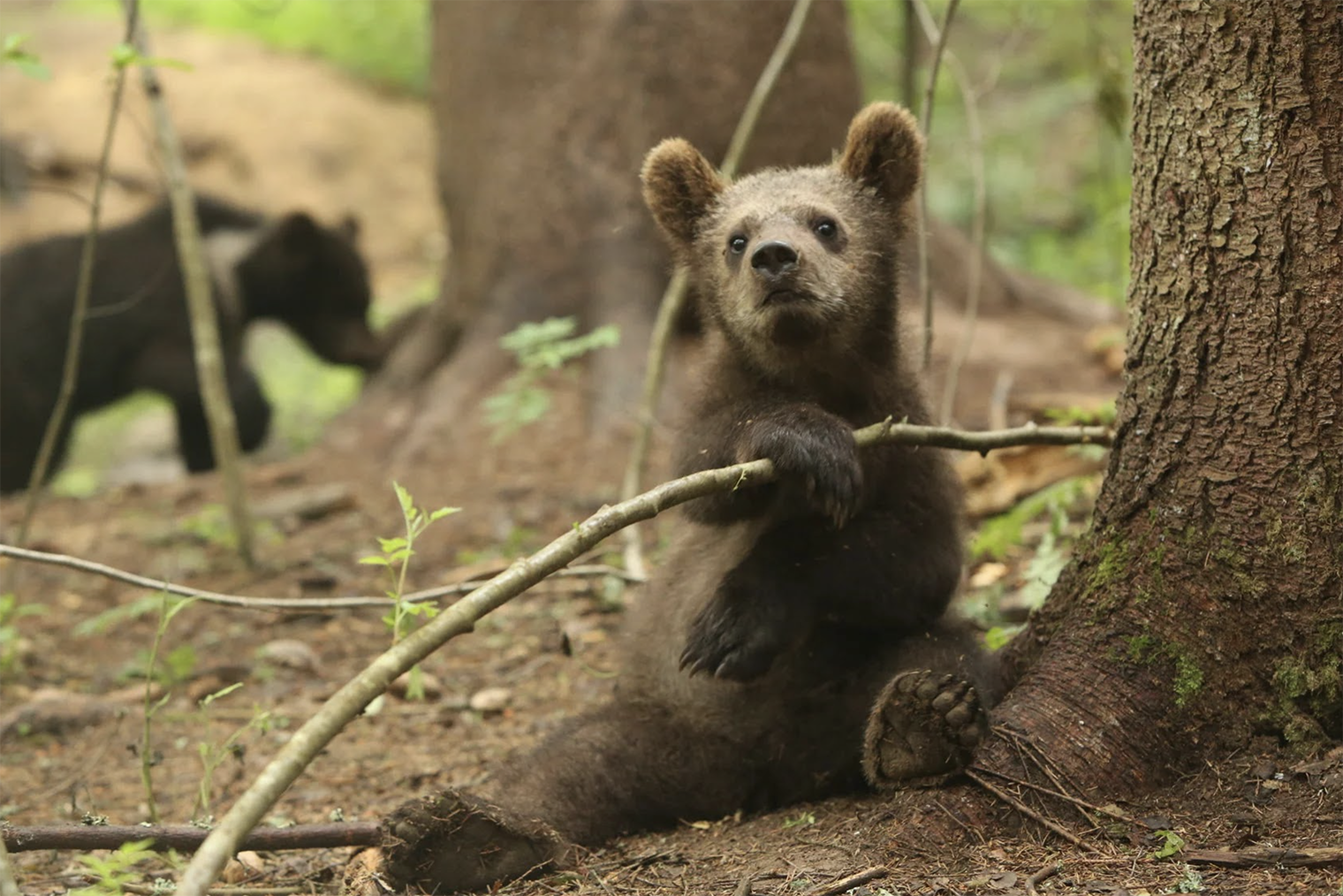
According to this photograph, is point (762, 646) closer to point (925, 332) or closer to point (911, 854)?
point (911, 854)

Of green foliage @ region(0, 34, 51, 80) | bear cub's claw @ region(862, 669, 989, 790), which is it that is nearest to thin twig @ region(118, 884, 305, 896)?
bear cub's claw @ region(862, 669, 989, 790)

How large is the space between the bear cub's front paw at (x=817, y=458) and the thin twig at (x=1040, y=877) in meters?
1.14

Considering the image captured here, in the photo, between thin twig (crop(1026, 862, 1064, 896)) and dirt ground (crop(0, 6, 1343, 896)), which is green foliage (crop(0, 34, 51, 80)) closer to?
dirt ground (crop(0, 6, 1343, 896))

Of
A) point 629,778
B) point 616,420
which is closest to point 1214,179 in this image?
point 629,778

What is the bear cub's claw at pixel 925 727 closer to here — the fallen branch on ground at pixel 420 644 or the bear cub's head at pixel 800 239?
the fallen branch on ground at pixel 420 644

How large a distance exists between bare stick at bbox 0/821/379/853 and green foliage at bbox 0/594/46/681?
7.76 feet

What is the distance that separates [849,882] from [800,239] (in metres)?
2.18

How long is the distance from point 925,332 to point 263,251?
9.51 meters

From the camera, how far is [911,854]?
3447 millimetres

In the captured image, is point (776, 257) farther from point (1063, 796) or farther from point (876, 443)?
point (1063, 796)

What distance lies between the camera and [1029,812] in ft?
11.4

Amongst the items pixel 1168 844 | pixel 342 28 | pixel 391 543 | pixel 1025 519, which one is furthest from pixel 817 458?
pixel 342 28

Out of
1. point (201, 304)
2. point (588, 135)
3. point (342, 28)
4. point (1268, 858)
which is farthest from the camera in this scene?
point (342, 28)

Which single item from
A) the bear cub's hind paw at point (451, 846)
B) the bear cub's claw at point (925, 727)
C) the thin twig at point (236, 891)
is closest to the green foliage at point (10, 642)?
the thin twig at point (236, 891)
